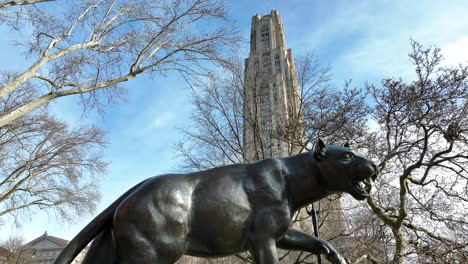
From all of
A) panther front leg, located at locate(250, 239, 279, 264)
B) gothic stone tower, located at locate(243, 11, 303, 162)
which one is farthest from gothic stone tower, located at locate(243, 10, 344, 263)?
panther front leg, located at locate(250, 239, 279, 264)

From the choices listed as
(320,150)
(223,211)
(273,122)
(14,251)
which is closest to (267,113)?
(273,122)

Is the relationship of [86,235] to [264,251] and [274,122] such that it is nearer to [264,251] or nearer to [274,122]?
[264,251]

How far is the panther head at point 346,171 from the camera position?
2.95m

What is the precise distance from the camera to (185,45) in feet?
43.4

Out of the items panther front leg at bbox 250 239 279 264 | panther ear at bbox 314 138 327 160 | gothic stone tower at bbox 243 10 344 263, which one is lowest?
panther front leg at bbox 250 239 279 264

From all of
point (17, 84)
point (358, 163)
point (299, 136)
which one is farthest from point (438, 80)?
point (17, 84)

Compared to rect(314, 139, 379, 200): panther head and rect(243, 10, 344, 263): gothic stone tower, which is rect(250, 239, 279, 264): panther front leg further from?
rect(243, 10, 344, 263): gothic stone tower

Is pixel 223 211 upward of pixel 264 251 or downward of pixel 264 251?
upward

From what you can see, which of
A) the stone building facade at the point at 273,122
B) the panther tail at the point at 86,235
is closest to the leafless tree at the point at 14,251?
the stone building facade at the point at 273,122

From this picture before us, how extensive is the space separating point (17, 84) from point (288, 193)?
10420mm

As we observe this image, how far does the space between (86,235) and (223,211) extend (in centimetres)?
104

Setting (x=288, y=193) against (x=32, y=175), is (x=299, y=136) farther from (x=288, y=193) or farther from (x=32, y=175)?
(x=32, y=175)

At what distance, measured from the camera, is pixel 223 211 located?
2760 millimetres

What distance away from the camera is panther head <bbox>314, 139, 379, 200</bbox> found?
295cm
